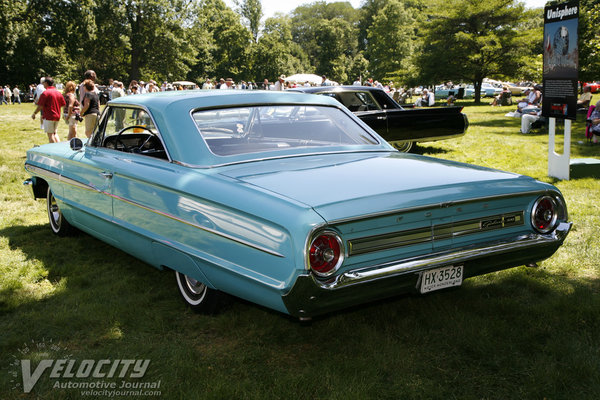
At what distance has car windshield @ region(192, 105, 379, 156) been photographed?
410 centimetres

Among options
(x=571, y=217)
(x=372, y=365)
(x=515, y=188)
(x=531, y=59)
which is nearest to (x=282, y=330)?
(x=372, y=365)

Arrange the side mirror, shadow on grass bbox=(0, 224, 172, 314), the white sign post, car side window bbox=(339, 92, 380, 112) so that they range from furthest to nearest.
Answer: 1. car side window bbox=(339, 92, 380, 112)
2. the white sign post
3. the side mirror
4. shadow on grass bbox=(0, 224, 172, 314)

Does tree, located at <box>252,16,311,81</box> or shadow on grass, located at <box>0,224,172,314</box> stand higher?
tree, located at <box>252,16,311,81</box>

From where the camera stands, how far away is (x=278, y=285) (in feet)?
9.52

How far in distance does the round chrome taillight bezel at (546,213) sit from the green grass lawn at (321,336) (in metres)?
0.60

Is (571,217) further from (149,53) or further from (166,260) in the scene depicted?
(149,53)

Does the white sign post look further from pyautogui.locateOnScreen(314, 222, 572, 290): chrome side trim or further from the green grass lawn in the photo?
pyautogui.locateOnScreen(314, 222, 572, 290): chrome side trim

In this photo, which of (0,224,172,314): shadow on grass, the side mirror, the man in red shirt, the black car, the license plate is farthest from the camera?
the man in red shirt

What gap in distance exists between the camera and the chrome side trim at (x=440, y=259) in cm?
293

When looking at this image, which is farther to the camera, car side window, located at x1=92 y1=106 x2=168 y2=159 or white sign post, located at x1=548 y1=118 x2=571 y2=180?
white sign post, located at x1=548 y1=118 x2=571 y2=180

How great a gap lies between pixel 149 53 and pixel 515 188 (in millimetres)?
54387

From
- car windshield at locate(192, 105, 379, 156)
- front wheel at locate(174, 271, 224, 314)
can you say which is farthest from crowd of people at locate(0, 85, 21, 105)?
front wheel at locate(174, 271, 224, 314)

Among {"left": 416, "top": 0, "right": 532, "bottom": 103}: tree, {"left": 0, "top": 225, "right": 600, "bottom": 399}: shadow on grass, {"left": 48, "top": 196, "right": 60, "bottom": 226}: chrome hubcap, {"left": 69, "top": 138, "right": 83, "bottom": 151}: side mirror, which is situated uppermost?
{"left": 416, "top": 0, "right": 532, "bottom": 103}: tree

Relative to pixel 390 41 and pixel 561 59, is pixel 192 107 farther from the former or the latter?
pixel 390 41
